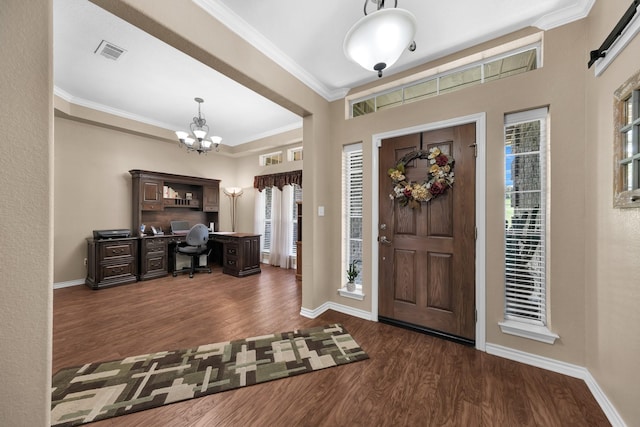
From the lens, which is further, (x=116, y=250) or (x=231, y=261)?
(x=231, y=261)

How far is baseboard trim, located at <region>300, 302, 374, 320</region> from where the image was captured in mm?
2840

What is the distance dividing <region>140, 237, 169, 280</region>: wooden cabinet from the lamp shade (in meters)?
4.84

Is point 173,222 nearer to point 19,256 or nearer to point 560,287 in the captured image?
point 19,256

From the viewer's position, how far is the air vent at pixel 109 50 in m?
2.49

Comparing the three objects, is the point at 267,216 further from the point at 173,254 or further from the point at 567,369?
the point at 567,369

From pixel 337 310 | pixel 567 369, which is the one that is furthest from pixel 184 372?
pixel 567 369

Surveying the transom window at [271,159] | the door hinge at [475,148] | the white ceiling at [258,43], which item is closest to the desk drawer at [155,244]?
the white ceiling at [258,43]

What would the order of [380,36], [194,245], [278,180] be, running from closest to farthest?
[380,36] → [194,245] → [278,180]

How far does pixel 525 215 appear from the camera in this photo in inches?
80.5

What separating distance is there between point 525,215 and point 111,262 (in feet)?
19.0

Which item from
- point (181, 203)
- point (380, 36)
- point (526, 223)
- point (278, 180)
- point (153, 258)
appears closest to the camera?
point (380, 36)

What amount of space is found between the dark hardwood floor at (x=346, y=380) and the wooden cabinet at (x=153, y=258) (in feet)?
4.03

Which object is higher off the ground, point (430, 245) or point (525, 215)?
point (525, 215)

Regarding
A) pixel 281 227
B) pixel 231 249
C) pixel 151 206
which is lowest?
pixel 231 249
